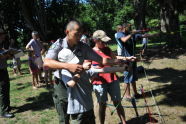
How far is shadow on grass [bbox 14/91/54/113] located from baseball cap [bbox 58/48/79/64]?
3995 millimetres

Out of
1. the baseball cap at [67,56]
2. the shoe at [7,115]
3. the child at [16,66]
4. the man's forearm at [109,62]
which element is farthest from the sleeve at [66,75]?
the child at [16,66]

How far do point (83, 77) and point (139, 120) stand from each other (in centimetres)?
281

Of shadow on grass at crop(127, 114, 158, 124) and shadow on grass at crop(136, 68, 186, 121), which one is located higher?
shadow on grass at crop(136, 68, 186, 121)

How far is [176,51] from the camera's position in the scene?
13.3 m

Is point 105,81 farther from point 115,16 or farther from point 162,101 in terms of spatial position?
point 115,16

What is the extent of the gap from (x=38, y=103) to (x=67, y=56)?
4.50m

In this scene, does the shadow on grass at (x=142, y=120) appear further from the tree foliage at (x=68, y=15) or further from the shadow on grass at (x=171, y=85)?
the tree foliage at (x=68, y=15)

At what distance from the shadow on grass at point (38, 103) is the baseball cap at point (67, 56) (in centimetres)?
399

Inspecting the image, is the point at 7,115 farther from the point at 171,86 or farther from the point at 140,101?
the point at 171,86

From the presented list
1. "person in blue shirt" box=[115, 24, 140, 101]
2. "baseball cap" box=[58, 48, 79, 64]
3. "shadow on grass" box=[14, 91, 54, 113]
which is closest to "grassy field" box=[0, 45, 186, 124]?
"shadow on grass" box=[14, 91, 54, 113]

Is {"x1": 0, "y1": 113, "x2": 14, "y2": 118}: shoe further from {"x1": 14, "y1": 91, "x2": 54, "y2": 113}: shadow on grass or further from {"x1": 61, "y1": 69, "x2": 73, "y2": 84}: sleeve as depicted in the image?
{"x1": 61, "y1": 69, "x2": 73, "y2": 84}: sleeve

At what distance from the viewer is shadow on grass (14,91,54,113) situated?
6.43 metres

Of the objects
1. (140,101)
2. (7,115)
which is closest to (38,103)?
(7,115)

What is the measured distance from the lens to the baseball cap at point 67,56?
8.85 feet
